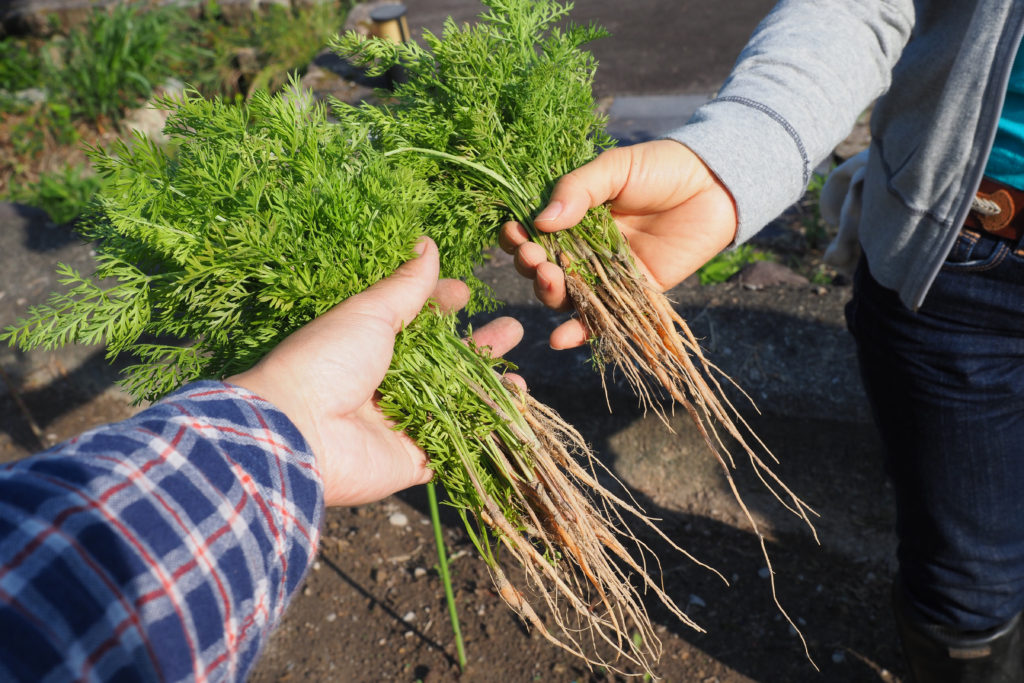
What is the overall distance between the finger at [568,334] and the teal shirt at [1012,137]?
0.91 meters

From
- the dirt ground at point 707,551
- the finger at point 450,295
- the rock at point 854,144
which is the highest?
the finger at point 450,295

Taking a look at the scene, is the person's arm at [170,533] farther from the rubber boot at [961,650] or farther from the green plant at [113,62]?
the green plant at [113,62]

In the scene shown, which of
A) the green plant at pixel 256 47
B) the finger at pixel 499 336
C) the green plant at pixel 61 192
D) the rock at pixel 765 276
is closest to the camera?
the finger at pixel 499 336

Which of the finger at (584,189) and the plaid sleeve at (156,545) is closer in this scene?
the plaid sleeve at (156,545)

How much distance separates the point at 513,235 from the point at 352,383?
54 centimetres

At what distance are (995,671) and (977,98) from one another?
1332mm

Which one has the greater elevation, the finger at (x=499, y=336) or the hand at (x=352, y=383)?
the hand at (x=352, y=383)

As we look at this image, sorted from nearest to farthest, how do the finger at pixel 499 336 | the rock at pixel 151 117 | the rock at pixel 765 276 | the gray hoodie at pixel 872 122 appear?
the gray hoodie at pixel 872 122, the finger at pixel 499 336, the rock at pixel 765 276, the rock at pixel 151 117

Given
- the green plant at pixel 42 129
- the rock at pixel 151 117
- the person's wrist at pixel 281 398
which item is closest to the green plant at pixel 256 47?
the rock at pixel 151 117

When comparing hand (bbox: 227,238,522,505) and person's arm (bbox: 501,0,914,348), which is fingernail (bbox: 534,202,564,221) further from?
hand (bbox: 227,238,522,505)

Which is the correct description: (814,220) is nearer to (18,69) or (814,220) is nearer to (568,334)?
(568,334)

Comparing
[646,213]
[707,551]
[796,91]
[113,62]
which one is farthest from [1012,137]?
[113,62]

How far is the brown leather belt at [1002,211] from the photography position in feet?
4.64

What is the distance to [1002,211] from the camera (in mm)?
1424
